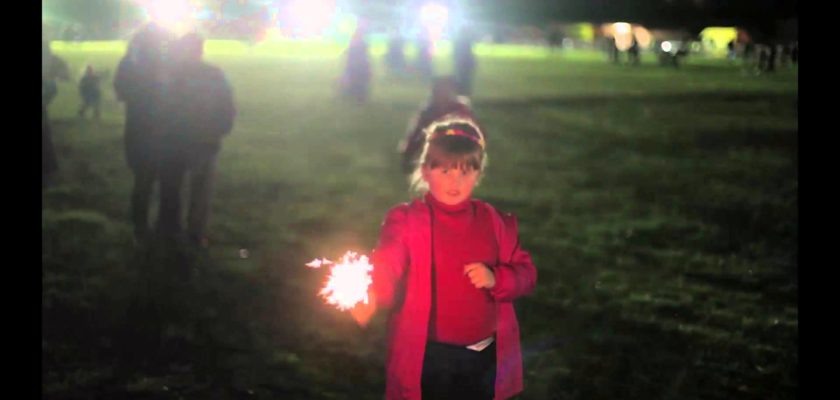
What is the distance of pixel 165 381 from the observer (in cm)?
613

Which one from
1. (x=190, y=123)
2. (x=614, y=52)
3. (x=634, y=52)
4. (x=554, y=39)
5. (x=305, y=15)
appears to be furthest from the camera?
(x=554, y=39)

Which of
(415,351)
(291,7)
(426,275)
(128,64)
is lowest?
(415,351)

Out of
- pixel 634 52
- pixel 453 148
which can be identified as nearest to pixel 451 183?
pixel 453 148

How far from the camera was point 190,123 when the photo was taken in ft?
28.4

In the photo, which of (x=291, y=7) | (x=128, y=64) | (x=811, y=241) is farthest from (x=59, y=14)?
(x=811, y=241)

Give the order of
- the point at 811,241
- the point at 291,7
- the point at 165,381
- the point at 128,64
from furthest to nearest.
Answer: the point at 291,7 < the point at 128,64 < the point at 165,381 < the point at 811,241

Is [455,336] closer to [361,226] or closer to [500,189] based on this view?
[361,226]

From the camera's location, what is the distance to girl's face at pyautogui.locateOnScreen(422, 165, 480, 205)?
3.80 m

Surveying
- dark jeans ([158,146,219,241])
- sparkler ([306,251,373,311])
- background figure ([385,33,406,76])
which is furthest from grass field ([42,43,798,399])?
background figure ([385,33,406,76])

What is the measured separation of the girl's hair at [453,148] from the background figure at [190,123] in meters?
4.89

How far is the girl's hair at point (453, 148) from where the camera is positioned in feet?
12.6

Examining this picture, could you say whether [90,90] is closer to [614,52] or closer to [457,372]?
[457,372]

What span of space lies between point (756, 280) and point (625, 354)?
9.05 ft

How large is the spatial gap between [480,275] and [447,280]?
0.52ft
